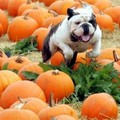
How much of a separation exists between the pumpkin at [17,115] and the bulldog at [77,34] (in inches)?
81.9

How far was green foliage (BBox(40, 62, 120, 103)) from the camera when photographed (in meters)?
6.06

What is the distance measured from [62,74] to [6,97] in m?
0.73

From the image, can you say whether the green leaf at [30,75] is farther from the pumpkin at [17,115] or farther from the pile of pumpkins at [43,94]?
the pumpkin at [17,115]

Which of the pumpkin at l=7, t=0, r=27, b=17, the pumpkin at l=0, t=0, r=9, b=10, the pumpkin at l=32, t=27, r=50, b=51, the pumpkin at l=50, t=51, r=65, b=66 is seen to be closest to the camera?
the pumpkin at l=50, t=51, r=65, b=66

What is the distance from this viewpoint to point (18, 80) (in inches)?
242

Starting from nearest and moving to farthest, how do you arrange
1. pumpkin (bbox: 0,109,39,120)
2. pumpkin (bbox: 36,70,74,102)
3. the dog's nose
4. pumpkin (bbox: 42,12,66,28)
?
pumpkin (bbox: 0,109,39,120) < pumpkin (bbox: 36,70,74,102) < the dog's nose < pumpkin (bbox: 42,12,66,28)

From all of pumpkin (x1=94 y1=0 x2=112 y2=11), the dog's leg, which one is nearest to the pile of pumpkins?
the dog's leg

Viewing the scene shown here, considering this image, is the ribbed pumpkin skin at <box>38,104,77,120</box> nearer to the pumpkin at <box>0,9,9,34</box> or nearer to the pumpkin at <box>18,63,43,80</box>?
the pumpkin at <box>18,63,43,80</box>

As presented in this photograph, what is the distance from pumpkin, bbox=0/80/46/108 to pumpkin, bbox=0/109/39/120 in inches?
43.4

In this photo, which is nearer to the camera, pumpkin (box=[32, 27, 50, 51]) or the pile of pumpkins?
the pile of pumpkins

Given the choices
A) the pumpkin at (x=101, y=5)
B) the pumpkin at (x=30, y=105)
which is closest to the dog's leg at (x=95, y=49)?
the pumpkin at (x=30, y=105)

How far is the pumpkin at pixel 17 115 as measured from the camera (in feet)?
14.4

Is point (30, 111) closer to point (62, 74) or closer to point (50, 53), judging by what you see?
point (62, 74)

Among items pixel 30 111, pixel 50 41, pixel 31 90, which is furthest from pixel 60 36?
pixel 30 111
